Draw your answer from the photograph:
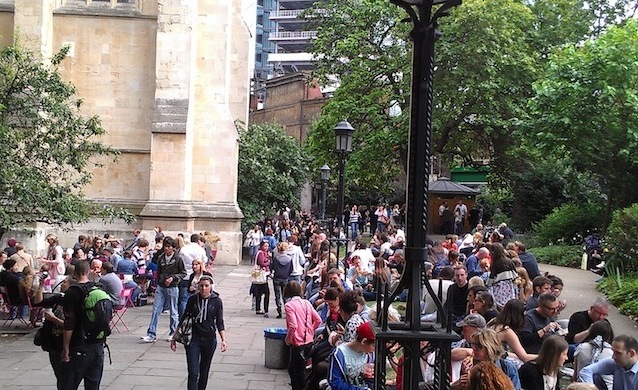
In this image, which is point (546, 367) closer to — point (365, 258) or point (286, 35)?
point (365, 258)

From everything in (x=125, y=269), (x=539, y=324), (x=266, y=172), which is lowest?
(x=125, y=269)

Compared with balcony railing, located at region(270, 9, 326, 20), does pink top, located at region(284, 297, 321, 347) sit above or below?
below

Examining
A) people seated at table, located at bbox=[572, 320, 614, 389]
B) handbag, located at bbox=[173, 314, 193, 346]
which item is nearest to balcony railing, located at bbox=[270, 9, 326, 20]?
handbag, located at bbox=[173, 314, 193, 346]

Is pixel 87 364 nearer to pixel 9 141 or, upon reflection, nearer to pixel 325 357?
pixel 325 357

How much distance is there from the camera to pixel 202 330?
793 centimetres

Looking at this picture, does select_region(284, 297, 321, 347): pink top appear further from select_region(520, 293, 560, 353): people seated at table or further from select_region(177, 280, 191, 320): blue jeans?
select_region(177, 280, 191, 320): blue jeans

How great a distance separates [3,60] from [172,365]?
6.81 meters

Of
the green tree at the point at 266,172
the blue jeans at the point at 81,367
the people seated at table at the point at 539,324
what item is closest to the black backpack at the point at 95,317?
the blue jeans at the point at 81,367

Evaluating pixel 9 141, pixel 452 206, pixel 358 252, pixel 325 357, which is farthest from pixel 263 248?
pixel 452 206

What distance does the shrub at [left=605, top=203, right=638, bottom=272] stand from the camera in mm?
16672

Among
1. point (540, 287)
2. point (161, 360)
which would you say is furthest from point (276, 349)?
point (540, 287)

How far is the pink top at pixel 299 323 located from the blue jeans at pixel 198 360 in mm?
872

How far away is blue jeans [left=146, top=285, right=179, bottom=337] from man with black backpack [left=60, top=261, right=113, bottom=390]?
15.5ft

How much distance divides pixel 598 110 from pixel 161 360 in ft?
46.0
